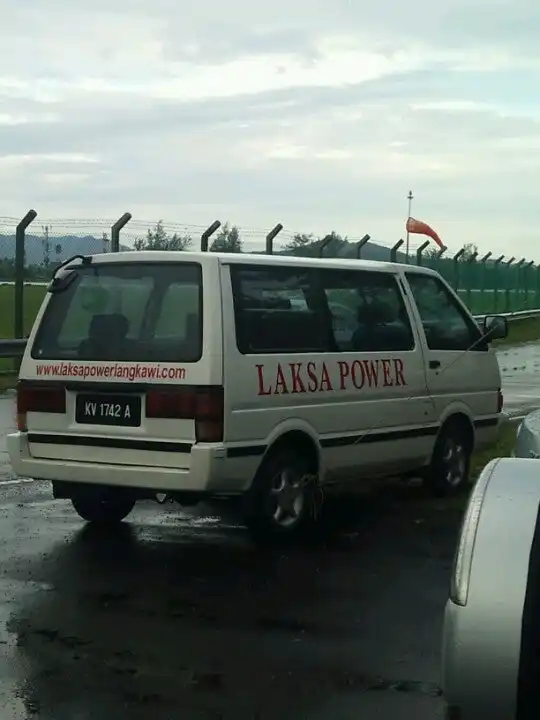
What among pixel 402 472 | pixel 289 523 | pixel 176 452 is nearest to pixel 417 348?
pixel 402 472

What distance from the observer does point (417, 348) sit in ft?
32.1

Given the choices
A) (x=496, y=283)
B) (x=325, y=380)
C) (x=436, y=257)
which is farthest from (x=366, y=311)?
(x=496, y=283)

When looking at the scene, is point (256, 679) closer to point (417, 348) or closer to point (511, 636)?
point (511, 636)

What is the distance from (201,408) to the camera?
7.83 m

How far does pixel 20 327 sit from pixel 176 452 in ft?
37.3

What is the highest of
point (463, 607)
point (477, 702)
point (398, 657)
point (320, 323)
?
point (320, 323)

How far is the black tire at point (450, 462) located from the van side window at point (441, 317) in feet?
2.16

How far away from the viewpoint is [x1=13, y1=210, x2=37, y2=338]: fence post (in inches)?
729

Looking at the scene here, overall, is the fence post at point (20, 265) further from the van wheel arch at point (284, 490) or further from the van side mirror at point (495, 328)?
the van wheel arch at point (284, 490)

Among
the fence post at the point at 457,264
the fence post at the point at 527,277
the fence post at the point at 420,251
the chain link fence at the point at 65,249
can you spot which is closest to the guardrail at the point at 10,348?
the chain link fence at the point at 65,249

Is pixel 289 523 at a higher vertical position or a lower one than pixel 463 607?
lower

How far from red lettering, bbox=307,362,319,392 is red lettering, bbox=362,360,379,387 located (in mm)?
603

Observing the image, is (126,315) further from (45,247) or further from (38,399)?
(45,247)

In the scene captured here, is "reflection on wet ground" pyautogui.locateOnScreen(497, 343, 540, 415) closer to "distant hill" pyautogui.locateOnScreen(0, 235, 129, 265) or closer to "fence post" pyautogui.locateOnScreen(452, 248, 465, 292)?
"fence post" pyautogui.locateOnScreen(452, 248, 465, 292)
